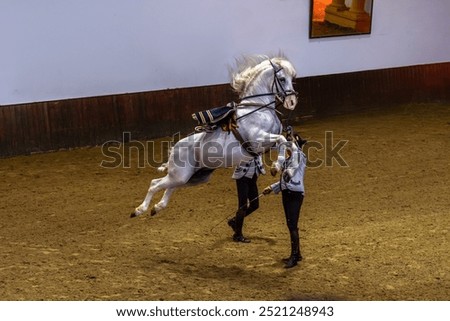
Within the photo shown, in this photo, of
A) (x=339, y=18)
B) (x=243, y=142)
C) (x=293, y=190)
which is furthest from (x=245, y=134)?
(x=339, y=18)

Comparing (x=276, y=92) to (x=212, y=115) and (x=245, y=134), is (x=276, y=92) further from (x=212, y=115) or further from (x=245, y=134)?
(x=212, y=115)

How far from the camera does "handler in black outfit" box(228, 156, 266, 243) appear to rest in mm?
7543

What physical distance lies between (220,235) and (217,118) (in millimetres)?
1426

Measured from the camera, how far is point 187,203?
904 cm

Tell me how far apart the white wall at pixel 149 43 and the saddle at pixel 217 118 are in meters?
4.70

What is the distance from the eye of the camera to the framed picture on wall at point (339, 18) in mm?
13219

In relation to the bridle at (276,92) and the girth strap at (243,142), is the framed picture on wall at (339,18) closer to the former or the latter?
the bridle at (276,92)

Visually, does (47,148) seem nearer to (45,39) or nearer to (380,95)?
(45,39)

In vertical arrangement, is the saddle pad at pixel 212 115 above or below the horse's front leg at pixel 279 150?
above

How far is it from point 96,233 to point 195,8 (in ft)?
16.4

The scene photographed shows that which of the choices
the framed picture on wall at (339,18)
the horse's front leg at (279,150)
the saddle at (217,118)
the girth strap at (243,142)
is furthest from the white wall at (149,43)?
the horse's front leg at (279,150)

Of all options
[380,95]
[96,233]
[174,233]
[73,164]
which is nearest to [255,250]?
[174,233]

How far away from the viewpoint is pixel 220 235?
7918mm

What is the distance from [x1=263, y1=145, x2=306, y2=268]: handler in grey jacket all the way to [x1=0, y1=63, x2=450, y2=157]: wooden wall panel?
5.20 meters
